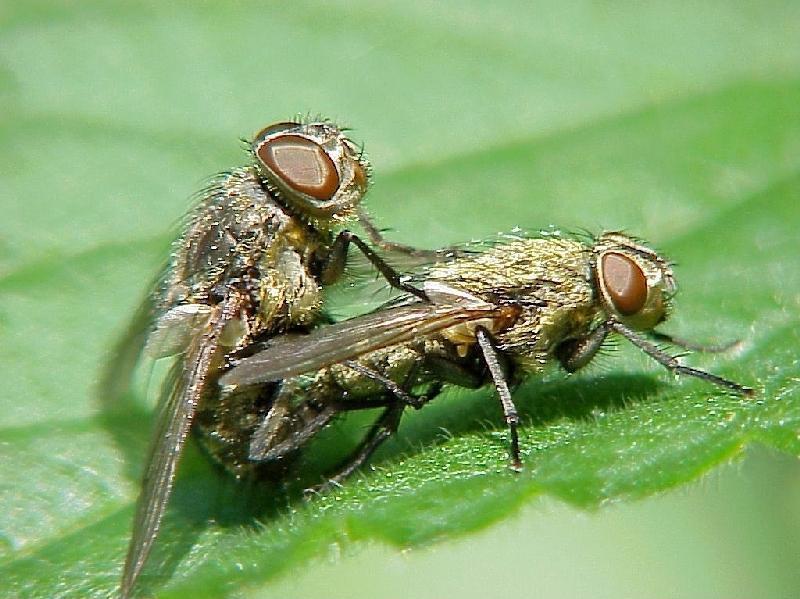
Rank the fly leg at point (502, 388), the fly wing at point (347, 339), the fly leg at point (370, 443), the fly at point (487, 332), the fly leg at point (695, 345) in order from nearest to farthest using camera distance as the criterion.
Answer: the fly leg at point (502, 388) → the fly wing at point (347, 339) → the fly leg at point (370, 443) → the fly at point (487, 332) → the fly leg at point (695, 345)

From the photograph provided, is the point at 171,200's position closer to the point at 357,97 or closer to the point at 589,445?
the point at 357,97

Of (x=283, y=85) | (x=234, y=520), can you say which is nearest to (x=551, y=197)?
(x=283, y=85)

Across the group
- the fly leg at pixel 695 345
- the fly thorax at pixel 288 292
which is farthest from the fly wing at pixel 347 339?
the fly leg at pixel 695 345

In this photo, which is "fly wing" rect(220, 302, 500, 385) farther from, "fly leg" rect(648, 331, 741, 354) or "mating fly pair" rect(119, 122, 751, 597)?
"fly leg" rect(648, 331, 741, 354)

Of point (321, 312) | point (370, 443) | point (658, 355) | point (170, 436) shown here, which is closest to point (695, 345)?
point (658, 355)

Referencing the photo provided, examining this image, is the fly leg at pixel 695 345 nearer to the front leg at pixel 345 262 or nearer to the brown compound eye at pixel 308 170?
the front leg at pixel 345 262

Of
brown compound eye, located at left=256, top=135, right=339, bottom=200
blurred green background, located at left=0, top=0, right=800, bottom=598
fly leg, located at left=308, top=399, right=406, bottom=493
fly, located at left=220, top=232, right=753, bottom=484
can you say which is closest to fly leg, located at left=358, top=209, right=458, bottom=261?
fly, located at left=220, top=232, right=753, bottom=484

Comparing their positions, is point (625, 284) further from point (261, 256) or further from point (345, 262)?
point (261, 256)
